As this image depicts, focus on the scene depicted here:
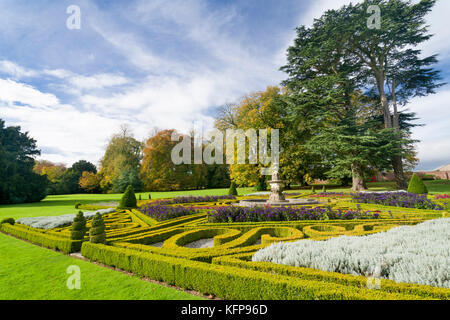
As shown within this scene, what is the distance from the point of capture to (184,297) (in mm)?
3109

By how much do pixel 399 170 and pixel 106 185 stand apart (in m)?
43.5

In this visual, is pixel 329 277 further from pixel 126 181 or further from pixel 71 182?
pixel 71 182

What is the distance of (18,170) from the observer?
81.3 feet

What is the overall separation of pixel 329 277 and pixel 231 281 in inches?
49.4

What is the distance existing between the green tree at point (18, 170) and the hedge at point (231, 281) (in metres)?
27.1

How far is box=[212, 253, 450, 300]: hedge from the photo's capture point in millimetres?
2328

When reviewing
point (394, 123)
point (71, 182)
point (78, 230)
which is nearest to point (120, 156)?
point (71, 182)

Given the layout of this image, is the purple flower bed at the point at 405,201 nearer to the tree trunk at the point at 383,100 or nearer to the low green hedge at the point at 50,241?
the low green hedge at the point at 50,241

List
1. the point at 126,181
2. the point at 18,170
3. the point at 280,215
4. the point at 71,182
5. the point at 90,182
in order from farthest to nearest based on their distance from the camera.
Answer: the point at 71,182, the point at 90,182, the point at 126,181, the point at 18,170, the point at 280,215

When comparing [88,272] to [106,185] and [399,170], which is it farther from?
[106,185]

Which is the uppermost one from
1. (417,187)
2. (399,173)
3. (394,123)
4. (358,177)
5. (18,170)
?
(394,123)

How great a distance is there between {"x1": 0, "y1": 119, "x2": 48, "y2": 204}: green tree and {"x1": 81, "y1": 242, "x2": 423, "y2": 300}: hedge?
27.1 meters

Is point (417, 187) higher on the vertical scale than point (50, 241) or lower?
higher
